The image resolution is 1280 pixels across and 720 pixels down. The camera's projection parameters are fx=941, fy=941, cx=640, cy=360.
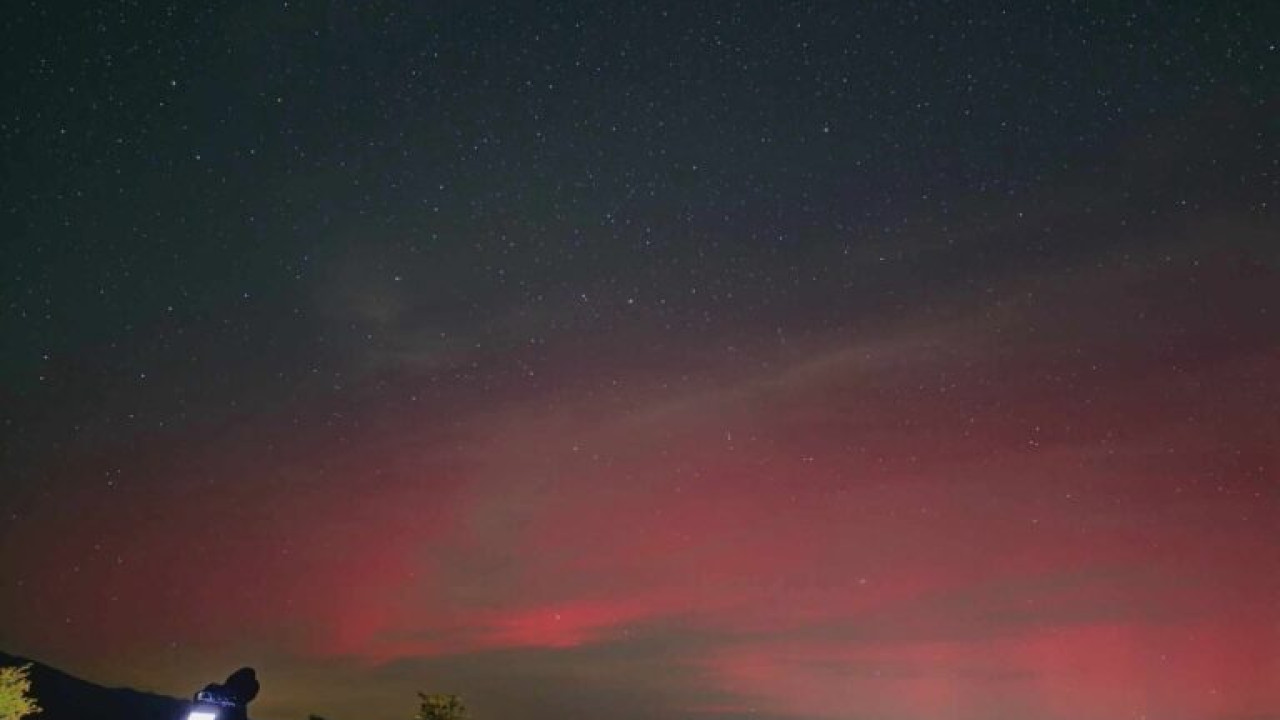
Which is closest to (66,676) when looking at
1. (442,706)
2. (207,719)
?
(442,706)

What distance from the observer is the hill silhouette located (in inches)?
4892

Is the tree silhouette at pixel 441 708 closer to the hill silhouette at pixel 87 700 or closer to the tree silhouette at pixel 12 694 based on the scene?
the tree silhouette at pixel 12 694

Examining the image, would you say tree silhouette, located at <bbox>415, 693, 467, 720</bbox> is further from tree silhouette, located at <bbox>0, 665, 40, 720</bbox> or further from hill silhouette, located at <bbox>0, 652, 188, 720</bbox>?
hill silhouette, located at <bbox>0, 652, 188, 720</bbox>

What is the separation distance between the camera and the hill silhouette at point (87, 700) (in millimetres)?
124250

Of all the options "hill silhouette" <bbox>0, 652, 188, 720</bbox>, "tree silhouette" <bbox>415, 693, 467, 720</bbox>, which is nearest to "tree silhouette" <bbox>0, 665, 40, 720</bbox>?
"tree silhouette" <bbox>415, 693, 467, 720</bbox>

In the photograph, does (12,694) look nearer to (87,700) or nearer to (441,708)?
(441,708)

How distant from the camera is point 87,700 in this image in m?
134

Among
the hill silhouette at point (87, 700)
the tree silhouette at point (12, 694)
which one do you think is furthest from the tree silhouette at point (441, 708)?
the hill silhouette at point (87, 700)

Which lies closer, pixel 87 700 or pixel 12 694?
pixel 12 694

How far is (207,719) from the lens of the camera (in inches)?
763

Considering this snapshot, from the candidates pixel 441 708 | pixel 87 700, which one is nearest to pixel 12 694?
pixel 441 708

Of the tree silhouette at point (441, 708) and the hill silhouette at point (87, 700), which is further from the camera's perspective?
the hill silhouette at point (87, 700)

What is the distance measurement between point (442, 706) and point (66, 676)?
13130 centimetres

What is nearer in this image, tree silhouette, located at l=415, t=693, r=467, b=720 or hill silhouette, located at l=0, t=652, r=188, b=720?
tree silhouette, located at l=415, t=693, r=467, b=720
